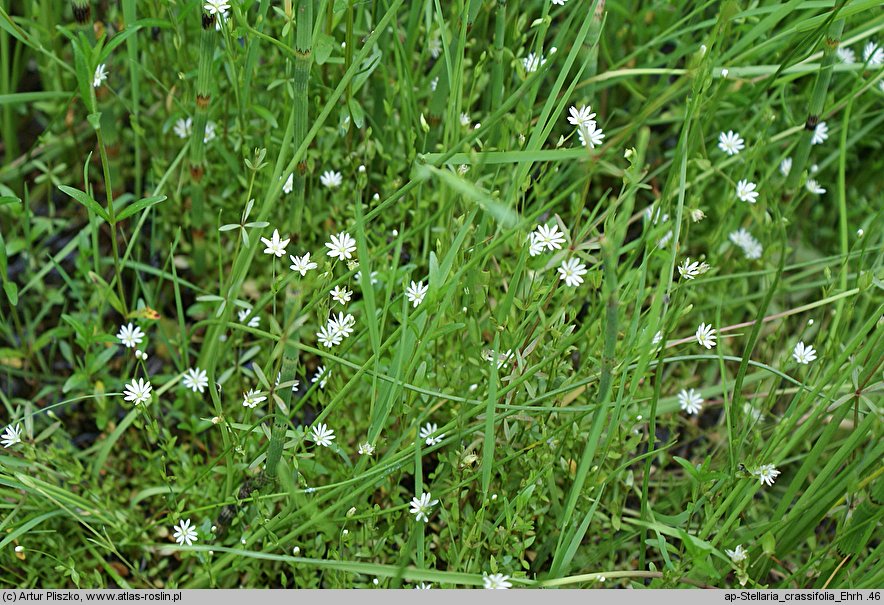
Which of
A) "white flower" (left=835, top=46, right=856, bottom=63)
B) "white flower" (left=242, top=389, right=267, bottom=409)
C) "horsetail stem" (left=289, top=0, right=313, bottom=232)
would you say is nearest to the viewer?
"horsetail stem" (left=289, top=0, right=313, bottom=232)

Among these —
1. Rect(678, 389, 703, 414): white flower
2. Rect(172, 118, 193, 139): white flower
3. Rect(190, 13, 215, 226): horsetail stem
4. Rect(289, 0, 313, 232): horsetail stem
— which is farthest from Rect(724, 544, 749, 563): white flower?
Rect(172, 118, 193, 139): white flower

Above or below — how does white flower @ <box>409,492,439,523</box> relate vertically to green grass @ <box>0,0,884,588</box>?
below

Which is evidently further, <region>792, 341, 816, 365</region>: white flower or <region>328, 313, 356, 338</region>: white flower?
<region>792, 341, 816, 365</region>: white flower

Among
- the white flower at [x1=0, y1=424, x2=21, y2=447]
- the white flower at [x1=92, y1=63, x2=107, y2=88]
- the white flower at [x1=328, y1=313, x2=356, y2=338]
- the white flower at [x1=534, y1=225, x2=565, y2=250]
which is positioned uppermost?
the white flower at [x1=92, y1=63, x2=107, y2=88]

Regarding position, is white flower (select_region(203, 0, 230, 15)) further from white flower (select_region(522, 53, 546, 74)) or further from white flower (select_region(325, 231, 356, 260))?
white flower (select_region(522, 53, 546, 74))

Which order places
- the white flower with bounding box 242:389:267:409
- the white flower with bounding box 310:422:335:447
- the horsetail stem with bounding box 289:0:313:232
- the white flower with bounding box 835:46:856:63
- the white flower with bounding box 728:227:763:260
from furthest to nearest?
the white flower with bounding box 835:46:856:63 < the white flower with bounding box 728:227:763:260 < the white flower with bounding box 310:422:335:447 < the white flower with bounding box 242:389:267:409 < the horsetail stem with bounding box 289:0:313:232

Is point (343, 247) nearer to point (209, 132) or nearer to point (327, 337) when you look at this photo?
point (327, 337)

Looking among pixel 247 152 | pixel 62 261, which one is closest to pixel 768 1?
pixel 247 152
